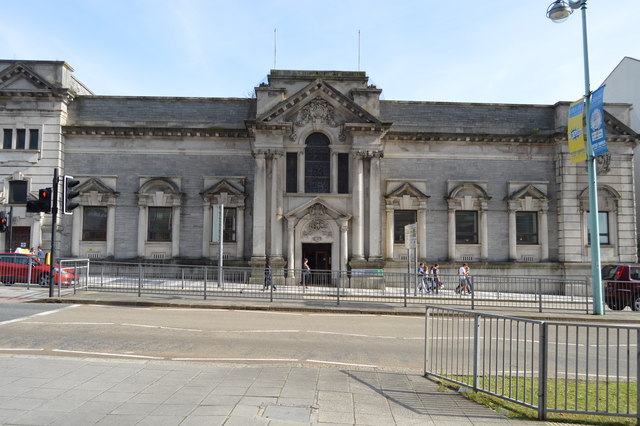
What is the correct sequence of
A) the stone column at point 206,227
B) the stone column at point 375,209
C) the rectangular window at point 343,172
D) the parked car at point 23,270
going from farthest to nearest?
the stone column at point 206,227
the rectangular window at point 343,172
the stone column at point 375,209
the parked car at point 23,270

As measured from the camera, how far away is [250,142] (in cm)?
2669

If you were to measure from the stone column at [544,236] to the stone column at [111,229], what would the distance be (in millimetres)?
25125

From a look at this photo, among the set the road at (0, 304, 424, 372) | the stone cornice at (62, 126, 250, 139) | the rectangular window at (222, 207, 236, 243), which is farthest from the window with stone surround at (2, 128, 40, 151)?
the road at (0, 304, 424, 372)

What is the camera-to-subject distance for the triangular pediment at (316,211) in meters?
24.6

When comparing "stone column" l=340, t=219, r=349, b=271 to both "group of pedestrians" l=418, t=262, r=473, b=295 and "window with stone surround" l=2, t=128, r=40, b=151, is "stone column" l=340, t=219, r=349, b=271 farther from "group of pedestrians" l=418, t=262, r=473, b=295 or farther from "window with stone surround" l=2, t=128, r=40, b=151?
"window with stone surround" l=2, t=128, r=40, b=151

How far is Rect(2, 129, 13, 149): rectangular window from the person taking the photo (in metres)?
26.2

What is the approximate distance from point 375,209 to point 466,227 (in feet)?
20.8

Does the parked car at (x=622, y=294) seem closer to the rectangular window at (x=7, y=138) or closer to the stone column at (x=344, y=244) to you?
the stone column at (x=344, y=244)

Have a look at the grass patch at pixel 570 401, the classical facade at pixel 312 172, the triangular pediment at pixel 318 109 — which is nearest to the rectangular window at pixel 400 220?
the classical facade at pixel 312 172

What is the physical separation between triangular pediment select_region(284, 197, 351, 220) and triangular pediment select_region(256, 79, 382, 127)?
450 cm

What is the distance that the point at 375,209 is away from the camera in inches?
984

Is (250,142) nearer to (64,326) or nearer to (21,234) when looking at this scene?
(21,234)

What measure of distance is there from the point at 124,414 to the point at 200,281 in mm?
14066

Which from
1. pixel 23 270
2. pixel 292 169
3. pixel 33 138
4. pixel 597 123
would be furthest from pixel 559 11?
pixel 33 138
